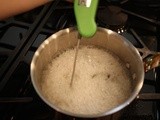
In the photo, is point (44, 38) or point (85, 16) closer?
point (85, 16)

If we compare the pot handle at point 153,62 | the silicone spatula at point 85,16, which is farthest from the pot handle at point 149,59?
the silicone spatula at point 85,16

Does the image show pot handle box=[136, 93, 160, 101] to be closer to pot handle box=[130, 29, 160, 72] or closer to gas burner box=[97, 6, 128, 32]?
pot handle box=[130, 29, 160, 72]

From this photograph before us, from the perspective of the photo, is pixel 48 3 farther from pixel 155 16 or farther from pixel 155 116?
pixel 155 116

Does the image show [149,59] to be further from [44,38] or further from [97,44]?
[44,38]

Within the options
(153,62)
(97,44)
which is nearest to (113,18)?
(97,44)

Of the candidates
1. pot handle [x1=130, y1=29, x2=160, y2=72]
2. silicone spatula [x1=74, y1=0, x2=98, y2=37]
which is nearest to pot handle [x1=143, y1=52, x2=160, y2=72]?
pot handle [x1=130, y1=29, x2=160, y2=72]

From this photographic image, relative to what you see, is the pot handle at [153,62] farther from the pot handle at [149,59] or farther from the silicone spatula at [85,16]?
the silicone spatula at [85,16]

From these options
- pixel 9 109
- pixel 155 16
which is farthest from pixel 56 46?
pixel 155 16
